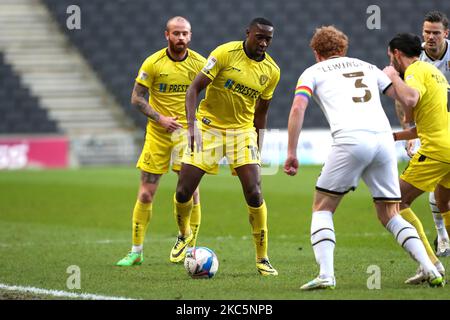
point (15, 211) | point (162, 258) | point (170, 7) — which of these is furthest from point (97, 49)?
point (162, 258)

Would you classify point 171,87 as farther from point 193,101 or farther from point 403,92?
point 403,92

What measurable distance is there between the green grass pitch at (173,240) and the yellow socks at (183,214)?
400mm

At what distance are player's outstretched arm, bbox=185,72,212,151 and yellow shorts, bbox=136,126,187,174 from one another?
101 cm

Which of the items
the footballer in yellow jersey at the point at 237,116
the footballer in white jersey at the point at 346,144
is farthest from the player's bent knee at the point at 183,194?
the footballer in white jersey at the point at 346,144

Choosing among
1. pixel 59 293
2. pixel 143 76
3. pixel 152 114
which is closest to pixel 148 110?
pixel 152 114

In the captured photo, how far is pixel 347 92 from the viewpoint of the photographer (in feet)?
21.1

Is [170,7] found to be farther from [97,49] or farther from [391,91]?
[391,91]

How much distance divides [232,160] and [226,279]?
1178 mm

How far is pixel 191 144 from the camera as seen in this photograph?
7.96 m

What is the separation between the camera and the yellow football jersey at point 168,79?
891 cm

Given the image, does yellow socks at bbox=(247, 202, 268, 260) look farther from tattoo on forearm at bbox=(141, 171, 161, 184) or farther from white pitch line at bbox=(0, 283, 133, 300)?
white pitch line at bbox=(0, 283, 133, 300)

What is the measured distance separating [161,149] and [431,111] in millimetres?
2941

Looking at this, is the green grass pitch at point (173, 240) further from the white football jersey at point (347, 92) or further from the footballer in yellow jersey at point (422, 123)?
the white football jersey at point (347, 92)

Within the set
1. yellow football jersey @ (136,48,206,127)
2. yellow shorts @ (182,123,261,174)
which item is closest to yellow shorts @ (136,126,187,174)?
yellow football jersey @ (136,48,206,127)
